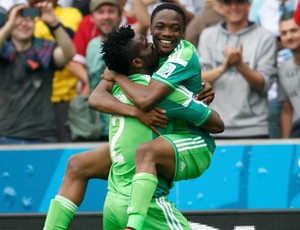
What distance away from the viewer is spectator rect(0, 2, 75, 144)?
34.6ft

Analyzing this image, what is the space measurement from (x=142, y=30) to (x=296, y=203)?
2154 millimetres

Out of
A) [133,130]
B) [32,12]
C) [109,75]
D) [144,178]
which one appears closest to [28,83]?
[32,12]

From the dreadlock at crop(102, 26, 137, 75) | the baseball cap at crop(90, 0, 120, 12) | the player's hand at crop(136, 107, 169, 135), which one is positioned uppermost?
the dreadlock at crop(102, 26, 137, 75)

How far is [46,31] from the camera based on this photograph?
11117 mm

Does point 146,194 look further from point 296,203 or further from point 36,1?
point 36,1

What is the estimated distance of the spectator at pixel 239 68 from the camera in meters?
10.3

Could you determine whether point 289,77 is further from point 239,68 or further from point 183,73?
point 183,73

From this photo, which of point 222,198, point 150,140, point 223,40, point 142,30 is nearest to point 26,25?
point 142,30

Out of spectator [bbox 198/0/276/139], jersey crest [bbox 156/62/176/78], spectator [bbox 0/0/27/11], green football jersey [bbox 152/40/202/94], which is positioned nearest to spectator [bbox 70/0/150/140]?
spectator [bbox 198/0/276/139]

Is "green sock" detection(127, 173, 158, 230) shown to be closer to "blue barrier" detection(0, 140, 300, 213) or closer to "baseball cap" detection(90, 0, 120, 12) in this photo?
"blue barrier" detection(0, 140, 300, 213)

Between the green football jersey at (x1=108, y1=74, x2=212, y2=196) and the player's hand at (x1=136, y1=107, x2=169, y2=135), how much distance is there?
1.4 inches

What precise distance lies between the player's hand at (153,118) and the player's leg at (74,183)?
19.7 inches

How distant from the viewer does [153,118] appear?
7.30m

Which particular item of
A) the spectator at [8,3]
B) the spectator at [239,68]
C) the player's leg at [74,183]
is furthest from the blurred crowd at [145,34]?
the player's leg at [74,183]
